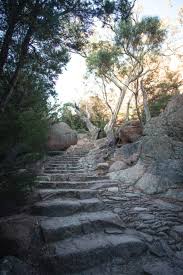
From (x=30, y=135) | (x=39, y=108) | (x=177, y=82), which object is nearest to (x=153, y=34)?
(x=177, y=82)

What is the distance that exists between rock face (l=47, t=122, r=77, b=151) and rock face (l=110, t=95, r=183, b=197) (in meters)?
4.69

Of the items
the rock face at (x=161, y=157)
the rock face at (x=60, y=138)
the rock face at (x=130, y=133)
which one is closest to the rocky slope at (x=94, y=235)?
the rock face at (x=161, y=157)

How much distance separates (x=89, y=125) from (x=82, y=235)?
13214 millimetres

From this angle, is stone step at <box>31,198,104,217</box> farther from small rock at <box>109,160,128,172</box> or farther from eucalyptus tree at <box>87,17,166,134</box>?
eucalyptus tree at <box>87,17,166,134</box>

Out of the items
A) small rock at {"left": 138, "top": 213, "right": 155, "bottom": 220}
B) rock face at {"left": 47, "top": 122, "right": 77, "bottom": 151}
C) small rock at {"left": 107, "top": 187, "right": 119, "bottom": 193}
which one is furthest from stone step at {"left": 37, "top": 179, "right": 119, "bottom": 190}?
rock face at {"left": 47, "top": 122, "right": 77, "bottom": 151}

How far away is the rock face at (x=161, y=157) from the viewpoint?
4832 millimetres

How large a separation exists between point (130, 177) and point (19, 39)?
4029mm

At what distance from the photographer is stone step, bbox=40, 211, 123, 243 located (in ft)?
10.5

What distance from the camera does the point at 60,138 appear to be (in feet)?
34.6

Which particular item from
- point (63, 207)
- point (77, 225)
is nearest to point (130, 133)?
point (63, 207)

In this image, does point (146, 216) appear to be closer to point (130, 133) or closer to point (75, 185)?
point (75, 185)

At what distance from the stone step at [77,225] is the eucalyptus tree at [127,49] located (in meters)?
7.75

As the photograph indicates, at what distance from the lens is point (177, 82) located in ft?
49.3

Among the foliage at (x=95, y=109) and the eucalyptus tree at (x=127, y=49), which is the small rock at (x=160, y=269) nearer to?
the eucalyptus tree at (x=127, y=49)
